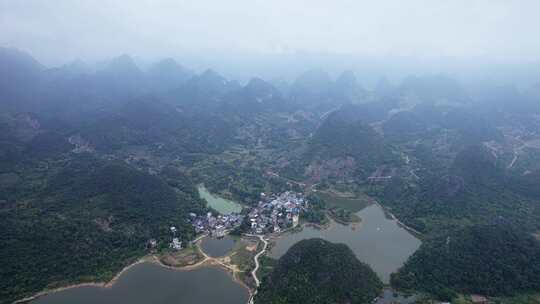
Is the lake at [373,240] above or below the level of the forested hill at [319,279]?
below

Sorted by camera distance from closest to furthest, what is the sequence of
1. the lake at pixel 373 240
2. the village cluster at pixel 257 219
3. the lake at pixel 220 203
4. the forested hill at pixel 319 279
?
the forested hill at pixel 319 279, the lake at pixel 373 240, the village cluster at pixel 257 219, the lake at pixel 220 203

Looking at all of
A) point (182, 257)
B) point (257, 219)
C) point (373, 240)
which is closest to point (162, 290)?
point (182, 257)

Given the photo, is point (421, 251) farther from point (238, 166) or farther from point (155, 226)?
point (238, 166)

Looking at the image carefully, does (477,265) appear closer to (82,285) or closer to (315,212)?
(315,212)

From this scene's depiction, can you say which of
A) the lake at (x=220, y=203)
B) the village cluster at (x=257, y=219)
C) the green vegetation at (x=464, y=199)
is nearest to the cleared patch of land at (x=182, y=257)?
the village cluster at (x=257, y=219)

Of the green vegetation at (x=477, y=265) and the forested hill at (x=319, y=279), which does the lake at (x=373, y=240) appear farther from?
the forested hill at (x=319, y=279)

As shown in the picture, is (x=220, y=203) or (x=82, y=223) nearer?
(x=82, y=223)
